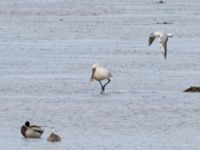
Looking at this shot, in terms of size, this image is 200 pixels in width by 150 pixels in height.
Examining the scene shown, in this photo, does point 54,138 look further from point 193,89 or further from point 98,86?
point 98,86

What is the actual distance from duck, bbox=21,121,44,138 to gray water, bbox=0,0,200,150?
0.09m

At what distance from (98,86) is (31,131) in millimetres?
5680

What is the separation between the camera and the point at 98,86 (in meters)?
18.8

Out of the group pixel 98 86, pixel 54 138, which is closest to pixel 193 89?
pixel 98 86

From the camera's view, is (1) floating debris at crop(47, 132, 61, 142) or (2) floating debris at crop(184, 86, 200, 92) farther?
(2) floating debris at crop(184, 86, 200, 92)

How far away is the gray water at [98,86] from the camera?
1367 centimetres

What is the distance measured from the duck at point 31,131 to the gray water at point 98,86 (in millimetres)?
88

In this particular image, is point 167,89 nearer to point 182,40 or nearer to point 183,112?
point 183,112

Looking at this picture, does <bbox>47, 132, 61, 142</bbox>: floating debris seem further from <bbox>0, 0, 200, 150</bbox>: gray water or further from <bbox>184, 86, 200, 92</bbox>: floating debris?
<bbox>184, 86, 200, 92</bbox>: floating debris

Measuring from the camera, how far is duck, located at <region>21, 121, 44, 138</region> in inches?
523

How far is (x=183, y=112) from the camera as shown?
1562cm

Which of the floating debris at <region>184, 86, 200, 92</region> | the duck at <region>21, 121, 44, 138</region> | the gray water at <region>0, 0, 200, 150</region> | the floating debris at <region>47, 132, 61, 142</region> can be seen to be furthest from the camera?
the floating debris at <region>184, 86, 200, 92</region>

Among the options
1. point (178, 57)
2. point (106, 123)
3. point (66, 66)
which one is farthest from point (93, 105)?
point (178, 57)

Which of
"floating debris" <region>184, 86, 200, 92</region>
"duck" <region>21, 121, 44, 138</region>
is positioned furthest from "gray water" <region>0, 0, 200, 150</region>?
"floating debris" <region>184, 86, 200, 92</region>
